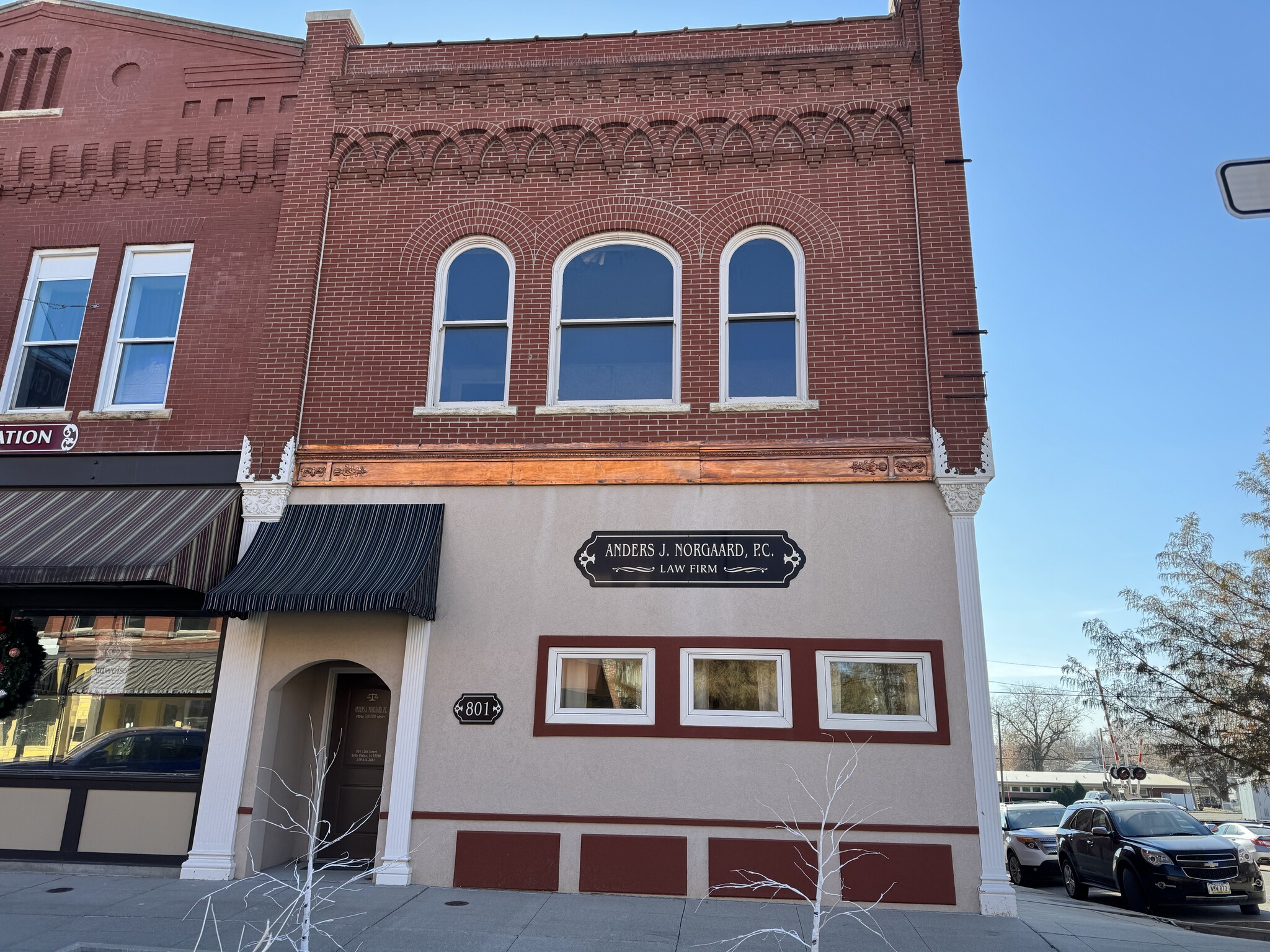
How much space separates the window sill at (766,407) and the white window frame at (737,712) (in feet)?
8.53

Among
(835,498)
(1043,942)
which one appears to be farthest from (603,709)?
(1043,942)

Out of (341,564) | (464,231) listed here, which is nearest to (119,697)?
(341,564)

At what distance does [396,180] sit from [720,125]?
13.4 ft

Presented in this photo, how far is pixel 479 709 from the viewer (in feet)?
30.2

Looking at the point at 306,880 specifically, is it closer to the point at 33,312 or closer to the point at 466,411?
the point at 466,411

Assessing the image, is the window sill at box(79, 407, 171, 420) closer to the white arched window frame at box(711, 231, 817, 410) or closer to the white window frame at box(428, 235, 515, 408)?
the white window frame at box(428, 235, 515, 408)

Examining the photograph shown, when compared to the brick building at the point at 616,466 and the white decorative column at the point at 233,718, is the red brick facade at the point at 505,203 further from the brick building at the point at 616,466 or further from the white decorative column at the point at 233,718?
the white decorative column at the point at 233,718

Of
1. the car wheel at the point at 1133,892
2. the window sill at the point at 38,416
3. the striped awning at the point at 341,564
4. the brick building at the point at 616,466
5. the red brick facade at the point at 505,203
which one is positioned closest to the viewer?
the striped awning at the point at 341,564

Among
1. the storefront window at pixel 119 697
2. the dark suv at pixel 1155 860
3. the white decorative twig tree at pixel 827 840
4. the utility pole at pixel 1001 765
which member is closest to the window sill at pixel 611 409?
the white decorative twig tree at pixel 827 840

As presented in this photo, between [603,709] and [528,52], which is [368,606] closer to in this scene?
[603,709]

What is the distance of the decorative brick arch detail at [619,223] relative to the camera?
1063 cm

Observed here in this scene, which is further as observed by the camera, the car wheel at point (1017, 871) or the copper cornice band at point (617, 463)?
the car wheel at point (1017, 871)

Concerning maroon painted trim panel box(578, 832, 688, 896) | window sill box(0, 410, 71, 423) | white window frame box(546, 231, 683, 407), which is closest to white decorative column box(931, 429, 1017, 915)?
maroon painted trim panel box(578, 832, 688, 896)

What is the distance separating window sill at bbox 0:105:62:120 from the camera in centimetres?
1224
